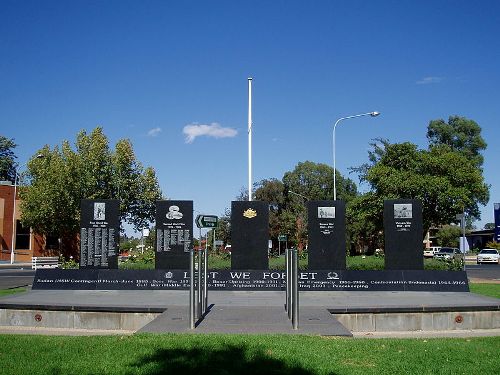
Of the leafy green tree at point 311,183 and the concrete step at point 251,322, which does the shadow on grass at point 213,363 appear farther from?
the leafy green tree at point 311,183

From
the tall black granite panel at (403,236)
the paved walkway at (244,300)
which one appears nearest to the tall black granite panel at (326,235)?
the paved walkway at (244,300)

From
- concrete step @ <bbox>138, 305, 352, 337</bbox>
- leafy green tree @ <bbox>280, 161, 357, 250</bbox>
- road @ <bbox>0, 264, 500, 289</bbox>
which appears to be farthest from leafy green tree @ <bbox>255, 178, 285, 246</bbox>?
concrete step @ <bbox>138, 305, 352, 337</bbox>

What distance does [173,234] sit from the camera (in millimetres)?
19141

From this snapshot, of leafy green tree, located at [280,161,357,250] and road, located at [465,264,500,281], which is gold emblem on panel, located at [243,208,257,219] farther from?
leafy green tree, located at [280,161,357,250]

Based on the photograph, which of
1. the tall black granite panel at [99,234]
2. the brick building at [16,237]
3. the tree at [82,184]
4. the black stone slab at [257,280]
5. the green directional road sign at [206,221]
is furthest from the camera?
the brick building at [16,237]

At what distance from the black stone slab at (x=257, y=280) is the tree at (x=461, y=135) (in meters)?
57.0

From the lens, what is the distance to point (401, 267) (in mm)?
Answer: 18672

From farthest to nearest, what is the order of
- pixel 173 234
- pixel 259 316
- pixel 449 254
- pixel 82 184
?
pixel 449 254
pixel 82 184
pixel 173 234
pixel 259 316

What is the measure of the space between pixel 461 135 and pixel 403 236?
58.0m

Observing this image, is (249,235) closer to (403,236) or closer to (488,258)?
(403,236)

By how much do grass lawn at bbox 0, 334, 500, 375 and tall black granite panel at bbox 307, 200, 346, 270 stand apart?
30.4 ft

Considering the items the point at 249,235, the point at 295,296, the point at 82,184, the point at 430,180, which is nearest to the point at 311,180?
the point at 430,180

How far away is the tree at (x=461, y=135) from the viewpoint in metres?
71.5

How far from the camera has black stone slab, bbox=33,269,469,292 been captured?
17984 millimetres
